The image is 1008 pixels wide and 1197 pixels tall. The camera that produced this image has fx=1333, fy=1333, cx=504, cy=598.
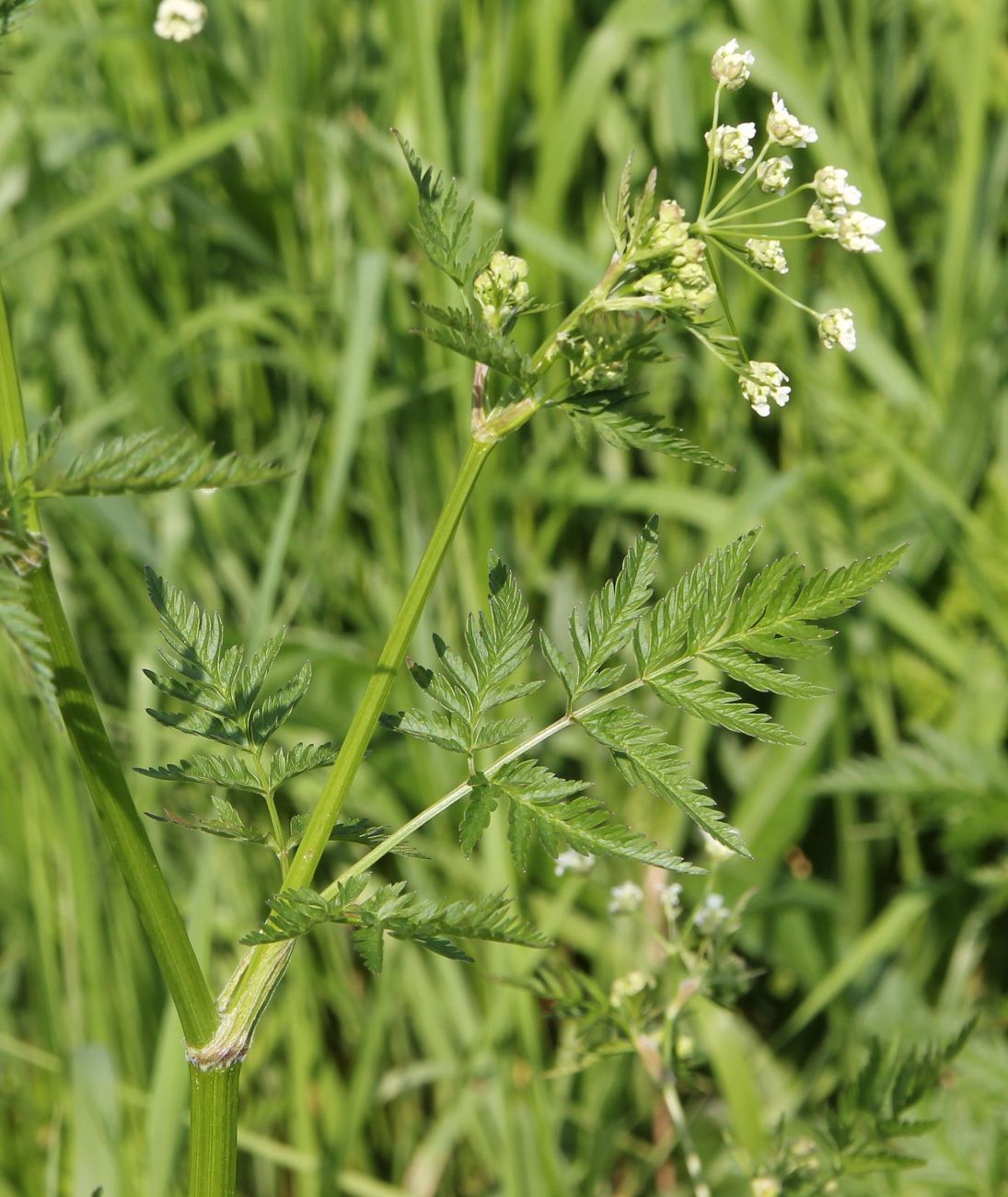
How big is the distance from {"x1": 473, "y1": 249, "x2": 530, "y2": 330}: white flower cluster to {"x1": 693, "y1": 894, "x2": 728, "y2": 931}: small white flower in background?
700mm

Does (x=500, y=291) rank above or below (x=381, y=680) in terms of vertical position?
above

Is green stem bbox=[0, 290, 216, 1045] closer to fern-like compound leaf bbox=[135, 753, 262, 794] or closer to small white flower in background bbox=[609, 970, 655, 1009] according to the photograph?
fern-like compound leaf bbox=[135, 753, 262, 794]

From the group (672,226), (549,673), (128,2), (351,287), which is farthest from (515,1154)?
(128,2)

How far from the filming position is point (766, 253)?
2.79ft

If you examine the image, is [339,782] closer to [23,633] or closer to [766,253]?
[23,633]

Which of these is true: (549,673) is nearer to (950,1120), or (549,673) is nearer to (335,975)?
(335,975)

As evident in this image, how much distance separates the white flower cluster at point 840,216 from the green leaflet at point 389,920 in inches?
19.0

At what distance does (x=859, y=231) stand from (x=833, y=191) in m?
0.03

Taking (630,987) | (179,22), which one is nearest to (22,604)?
(179,22)

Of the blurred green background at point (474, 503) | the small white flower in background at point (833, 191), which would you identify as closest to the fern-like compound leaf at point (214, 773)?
the small white flower in background at point (833, 191)

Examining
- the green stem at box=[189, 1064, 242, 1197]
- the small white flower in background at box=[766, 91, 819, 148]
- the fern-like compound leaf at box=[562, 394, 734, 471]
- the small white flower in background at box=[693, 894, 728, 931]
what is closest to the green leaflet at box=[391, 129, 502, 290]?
the fern-like compound leaf at box=[562, 394, 734, 471]

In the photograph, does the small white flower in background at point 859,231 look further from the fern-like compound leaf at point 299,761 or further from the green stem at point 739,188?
the fern-like compound leaf at point 299,761

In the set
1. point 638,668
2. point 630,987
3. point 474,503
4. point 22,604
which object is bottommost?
point 630,987

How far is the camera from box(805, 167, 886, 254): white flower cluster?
2.85 feet
